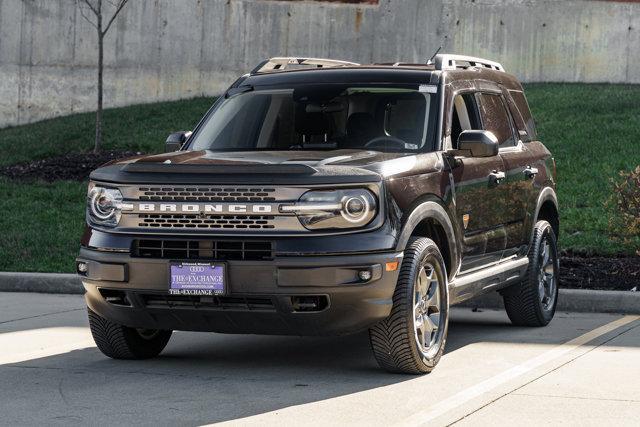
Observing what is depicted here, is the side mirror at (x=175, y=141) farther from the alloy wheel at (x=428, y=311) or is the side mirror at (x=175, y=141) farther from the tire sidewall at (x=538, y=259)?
the tire sidewall at (x=538, y=259)

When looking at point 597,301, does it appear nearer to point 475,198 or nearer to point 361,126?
point 475,198

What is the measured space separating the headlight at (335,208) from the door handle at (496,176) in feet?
6.46

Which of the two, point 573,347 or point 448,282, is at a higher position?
point 448,282

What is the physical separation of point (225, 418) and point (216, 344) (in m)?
2.91

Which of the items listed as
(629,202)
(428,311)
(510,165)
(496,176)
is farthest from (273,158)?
(629,202)

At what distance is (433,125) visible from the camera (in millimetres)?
8930

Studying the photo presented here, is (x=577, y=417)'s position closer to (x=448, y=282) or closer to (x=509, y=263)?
(x=448, y=282)

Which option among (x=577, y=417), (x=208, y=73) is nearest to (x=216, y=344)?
(x=577, y=417)

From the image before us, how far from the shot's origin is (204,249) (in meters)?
7.77

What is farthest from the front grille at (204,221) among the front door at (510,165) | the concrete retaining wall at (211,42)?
the concrete retaining wall at (211,42)

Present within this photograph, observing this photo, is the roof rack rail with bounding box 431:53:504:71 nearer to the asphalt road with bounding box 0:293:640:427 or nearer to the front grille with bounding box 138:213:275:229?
the asphalt road with bounding box 0:293:640:427

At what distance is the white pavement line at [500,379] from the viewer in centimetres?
686

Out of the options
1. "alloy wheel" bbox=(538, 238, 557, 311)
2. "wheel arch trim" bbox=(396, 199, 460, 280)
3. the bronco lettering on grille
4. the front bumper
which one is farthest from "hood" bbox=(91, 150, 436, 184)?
"alloy wheel" bbox=(538, 238, 557, 311)

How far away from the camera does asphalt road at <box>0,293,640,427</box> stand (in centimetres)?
693
